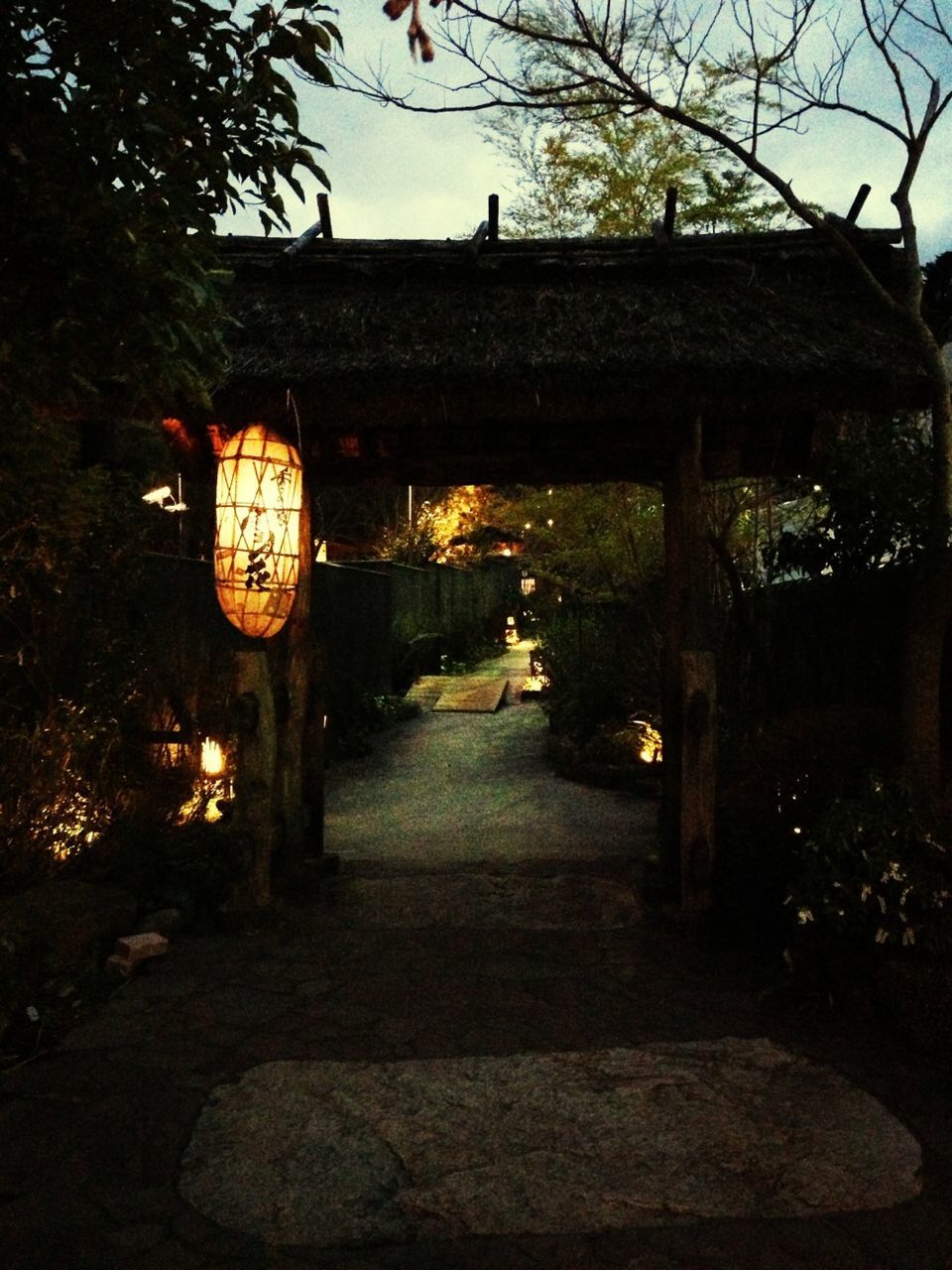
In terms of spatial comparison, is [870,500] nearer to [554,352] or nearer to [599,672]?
[554,352]

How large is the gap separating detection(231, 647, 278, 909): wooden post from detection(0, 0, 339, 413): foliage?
3005 millimetres

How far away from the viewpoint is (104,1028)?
15.5 feet

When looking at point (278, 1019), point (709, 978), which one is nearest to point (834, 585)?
point (709, 978)

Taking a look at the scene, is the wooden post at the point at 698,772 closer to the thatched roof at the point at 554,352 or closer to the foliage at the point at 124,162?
the thatched roof at the point at 554,352

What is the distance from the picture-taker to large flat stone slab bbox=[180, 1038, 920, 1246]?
3.20 m

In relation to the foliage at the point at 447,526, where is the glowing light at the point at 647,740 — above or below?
below

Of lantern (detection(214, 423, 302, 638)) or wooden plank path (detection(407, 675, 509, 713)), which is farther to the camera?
wooden plank path (detection(407, 675, 509, 713))

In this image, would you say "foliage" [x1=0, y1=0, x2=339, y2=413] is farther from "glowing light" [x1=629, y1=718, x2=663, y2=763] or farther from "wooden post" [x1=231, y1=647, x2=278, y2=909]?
"glowing light" [x1=629, y1=718, x2=663, y2=763]

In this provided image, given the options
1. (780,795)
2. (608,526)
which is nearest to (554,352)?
(780,795)

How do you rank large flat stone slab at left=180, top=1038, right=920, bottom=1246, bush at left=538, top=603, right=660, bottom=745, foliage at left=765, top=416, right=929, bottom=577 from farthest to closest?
bush at left=538, top=603, right=660, bottom=745, foliage at left=765, top=416, right=929, bottom=577, large flat stone slab at left=180, top=1038, right=920, bottom=1246

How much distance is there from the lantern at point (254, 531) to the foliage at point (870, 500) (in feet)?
14.0

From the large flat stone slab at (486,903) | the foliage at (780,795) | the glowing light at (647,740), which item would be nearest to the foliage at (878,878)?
the foliage at (780,795)

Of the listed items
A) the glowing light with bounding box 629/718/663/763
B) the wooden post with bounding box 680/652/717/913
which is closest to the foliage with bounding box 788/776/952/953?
the wooden post with bounding box 680/652/717/913

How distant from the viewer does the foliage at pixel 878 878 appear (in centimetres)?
458
